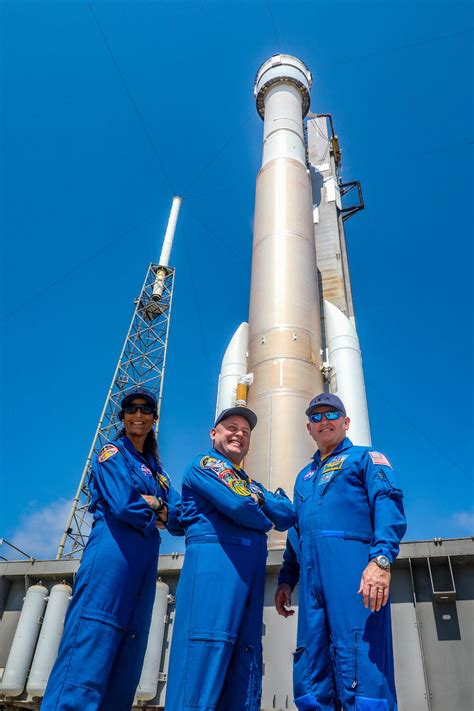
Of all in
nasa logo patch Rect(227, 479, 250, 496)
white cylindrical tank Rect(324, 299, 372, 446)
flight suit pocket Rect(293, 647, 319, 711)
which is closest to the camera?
flight suit pocket Rect(293, 647, 319, 711)

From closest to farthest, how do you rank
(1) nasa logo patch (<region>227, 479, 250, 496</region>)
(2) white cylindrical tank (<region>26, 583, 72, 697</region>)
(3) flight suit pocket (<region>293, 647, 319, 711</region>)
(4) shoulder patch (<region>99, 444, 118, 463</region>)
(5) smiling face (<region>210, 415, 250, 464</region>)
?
(3) flight suit pocket (<region>293, 647, 319, 711</region>) < (1) nasa logo patch (<region>227, 479, 250, 496</region>) < (4) shoulder patch (<region>99, 444, 118, 463</region>) < (5) smiling face (<region>210, 415, 250, 464</region>) < (2) white cylindrical tank (<region>26, 583, 72, 697</region>)

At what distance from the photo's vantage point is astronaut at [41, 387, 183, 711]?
2768 mm

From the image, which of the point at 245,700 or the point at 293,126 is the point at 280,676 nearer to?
the point at 245,700

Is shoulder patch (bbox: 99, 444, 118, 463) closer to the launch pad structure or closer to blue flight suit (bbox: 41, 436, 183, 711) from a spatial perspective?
blue flight suit (bbox: 41, 436, 183, 711)

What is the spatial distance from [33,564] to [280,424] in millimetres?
3971

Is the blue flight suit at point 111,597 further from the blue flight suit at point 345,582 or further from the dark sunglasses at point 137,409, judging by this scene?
the blue flight suit at point 345,582

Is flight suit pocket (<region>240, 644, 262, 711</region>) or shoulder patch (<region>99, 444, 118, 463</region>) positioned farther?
shoulder patch (<region>99, 444, 118, 463</region>)

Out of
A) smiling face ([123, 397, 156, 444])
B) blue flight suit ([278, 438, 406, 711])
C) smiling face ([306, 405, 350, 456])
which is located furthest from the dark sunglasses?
blue flight suit ([278, 438, 406, 711])

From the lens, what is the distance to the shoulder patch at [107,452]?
3.36m

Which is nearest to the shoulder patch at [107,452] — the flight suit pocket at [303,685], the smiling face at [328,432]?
the smiling face at [328,432]

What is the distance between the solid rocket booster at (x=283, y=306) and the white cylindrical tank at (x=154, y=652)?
6.71 ft

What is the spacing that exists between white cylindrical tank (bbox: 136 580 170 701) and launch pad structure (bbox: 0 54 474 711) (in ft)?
0.04

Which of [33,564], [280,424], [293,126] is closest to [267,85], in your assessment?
[293,126]

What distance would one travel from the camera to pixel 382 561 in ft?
8.63
